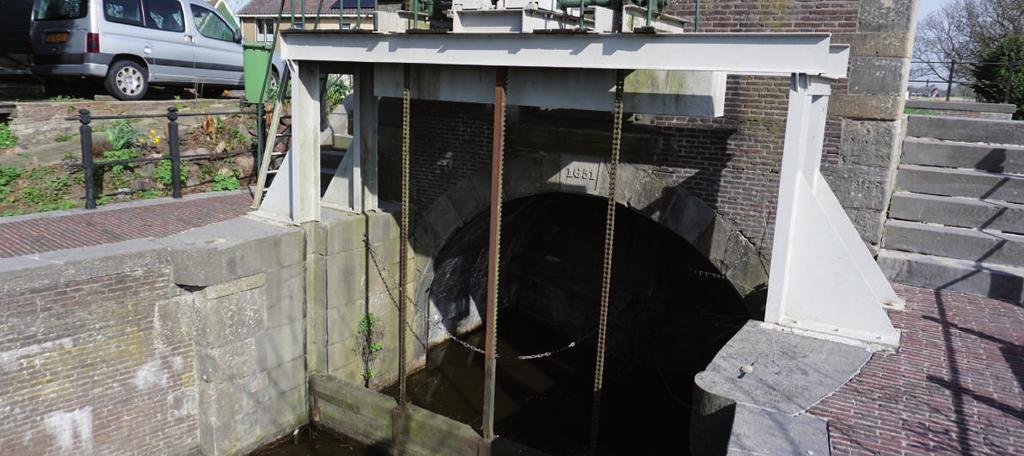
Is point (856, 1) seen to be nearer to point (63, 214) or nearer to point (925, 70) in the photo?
point (63, 214)

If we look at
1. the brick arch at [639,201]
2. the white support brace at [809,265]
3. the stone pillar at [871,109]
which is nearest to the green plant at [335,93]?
the brick arch at [639,201]

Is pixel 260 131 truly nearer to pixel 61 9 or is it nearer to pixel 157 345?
pixel 61 9

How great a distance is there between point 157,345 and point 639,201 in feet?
17.3

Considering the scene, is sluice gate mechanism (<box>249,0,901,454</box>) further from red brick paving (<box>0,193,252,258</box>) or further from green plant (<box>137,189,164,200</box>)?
green plant (<box>137,189,164,200</box>)

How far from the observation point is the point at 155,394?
7742 mm

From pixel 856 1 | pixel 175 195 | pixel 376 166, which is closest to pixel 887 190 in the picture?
pixel 856 1

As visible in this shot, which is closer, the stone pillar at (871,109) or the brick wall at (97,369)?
the brick wall at (97,369)

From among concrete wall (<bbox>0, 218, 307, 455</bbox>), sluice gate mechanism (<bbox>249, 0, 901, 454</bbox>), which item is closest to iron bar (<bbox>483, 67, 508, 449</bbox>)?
sluice gate mechanism (<bbox>249, 0, 901, 454</bbox>)

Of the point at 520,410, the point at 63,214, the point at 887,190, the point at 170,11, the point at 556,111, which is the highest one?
the point at 170,11

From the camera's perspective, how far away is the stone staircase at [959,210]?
8188mm

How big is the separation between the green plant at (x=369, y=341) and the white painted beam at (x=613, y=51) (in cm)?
354

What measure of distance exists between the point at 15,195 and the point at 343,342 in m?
4.28

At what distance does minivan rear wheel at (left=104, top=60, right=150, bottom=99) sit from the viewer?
36.2 feet

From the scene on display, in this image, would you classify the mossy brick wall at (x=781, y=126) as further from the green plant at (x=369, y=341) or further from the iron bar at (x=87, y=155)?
the iron bar at (x=87, y=155)
